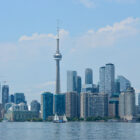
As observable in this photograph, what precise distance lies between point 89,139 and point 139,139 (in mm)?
12676

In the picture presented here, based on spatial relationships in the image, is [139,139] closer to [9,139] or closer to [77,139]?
[77,139]

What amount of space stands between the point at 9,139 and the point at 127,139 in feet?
98.2

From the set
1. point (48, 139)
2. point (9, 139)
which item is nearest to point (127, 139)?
point (48, 139)

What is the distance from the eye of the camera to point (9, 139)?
116562 millimetres

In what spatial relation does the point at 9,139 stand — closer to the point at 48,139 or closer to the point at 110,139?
the point at 48,139

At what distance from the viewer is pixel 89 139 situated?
11750cm

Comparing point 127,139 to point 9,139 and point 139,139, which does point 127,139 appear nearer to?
point 139,139

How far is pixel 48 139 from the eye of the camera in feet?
380

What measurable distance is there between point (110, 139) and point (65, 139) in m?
11.5

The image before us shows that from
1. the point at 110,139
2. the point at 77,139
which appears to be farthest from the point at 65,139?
the point at 110,139

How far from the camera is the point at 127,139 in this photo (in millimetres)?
117062

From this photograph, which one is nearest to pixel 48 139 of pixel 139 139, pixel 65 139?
pixel 65 139

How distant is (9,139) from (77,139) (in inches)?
677

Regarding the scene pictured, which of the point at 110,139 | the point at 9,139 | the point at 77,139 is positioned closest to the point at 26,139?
the point at 9,139
